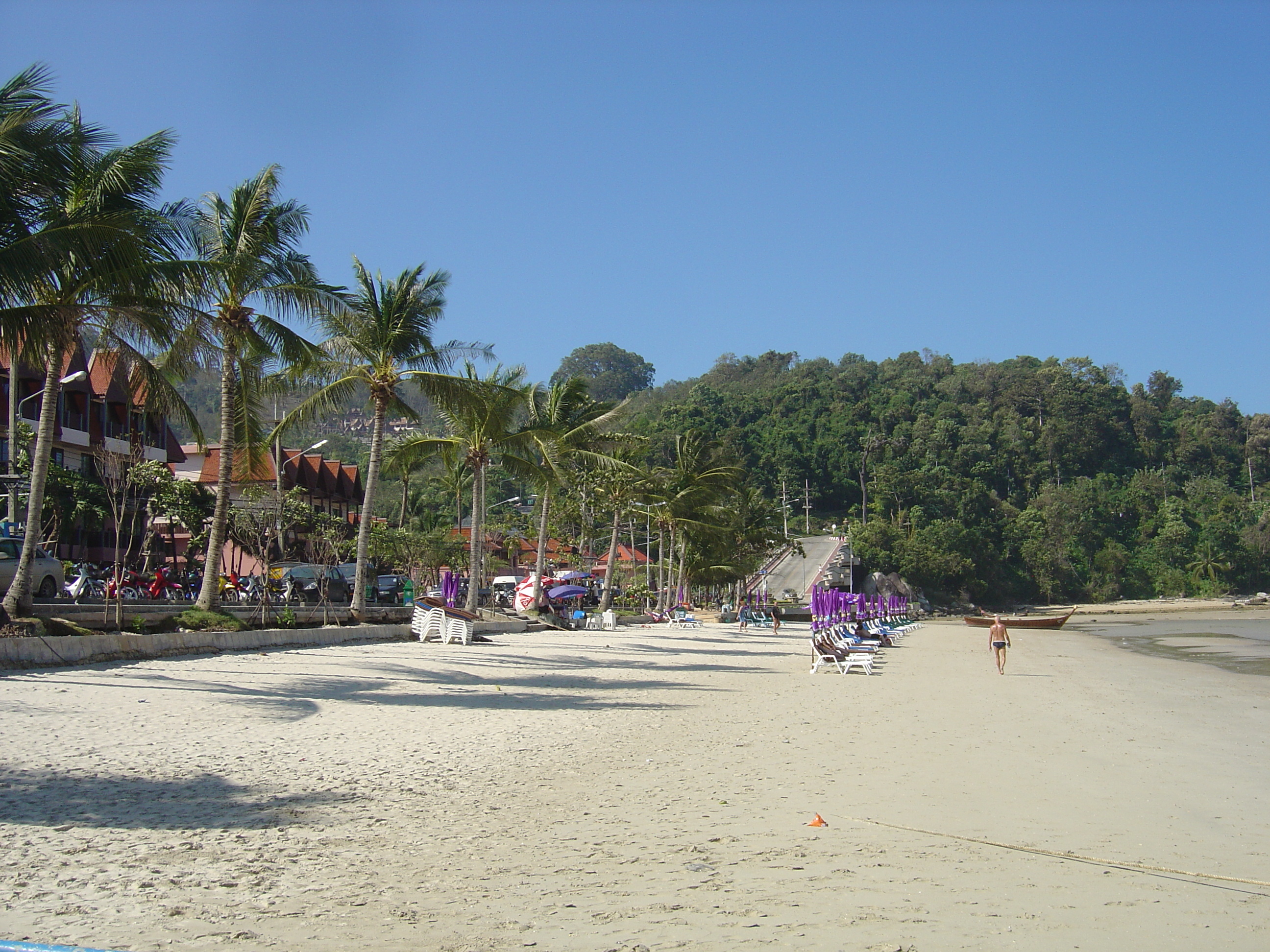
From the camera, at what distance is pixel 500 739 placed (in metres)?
9.71

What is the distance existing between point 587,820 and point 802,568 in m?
83.8

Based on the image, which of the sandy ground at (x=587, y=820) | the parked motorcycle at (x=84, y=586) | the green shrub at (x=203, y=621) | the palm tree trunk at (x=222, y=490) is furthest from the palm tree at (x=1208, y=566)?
the green shrub at (x=203, y=621)

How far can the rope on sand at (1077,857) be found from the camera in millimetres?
5652

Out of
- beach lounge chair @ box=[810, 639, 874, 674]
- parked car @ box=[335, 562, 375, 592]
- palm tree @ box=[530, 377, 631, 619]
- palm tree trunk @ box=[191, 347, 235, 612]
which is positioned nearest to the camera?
palm tree trunk @ box=[191, 347, 235, 612]

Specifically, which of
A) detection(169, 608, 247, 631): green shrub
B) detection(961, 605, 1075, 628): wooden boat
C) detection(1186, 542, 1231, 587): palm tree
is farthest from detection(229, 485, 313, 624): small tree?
detection(1186, 542, 1231, 587): palm tree

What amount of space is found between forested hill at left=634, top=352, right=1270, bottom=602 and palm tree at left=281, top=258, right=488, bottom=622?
65190mm

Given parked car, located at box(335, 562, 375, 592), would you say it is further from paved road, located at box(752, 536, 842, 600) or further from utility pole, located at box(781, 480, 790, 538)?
utility pole, located at box(781, 480, 790, 538)

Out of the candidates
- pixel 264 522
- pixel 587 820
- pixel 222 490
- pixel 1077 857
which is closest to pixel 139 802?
pixel 587 820

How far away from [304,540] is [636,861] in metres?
48.1

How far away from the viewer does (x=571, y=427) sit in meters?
35.9

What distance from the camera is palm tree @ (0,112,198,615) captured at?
1180 centimetres

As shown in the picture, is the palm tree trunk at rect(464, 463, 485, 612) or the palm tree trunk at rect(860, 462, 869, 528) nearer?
the palm tree trunk at rect(464, 463, 485, 612)

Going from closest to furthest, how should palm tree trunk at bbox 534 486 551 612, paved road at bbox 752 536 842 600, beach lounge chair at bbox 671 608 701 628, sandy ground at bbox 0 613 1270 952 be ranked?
sandy ground at bbox 0 613 1270 952 < palm tree trunk at bbox 534 486 551 612 < beach lounge chair at bbox 671 608 701 628 < paved road at bbox 752 536 842 600

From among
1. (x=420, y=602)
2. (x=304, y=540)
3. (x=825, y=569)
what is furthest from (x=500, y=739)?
(x=825, y=569)
